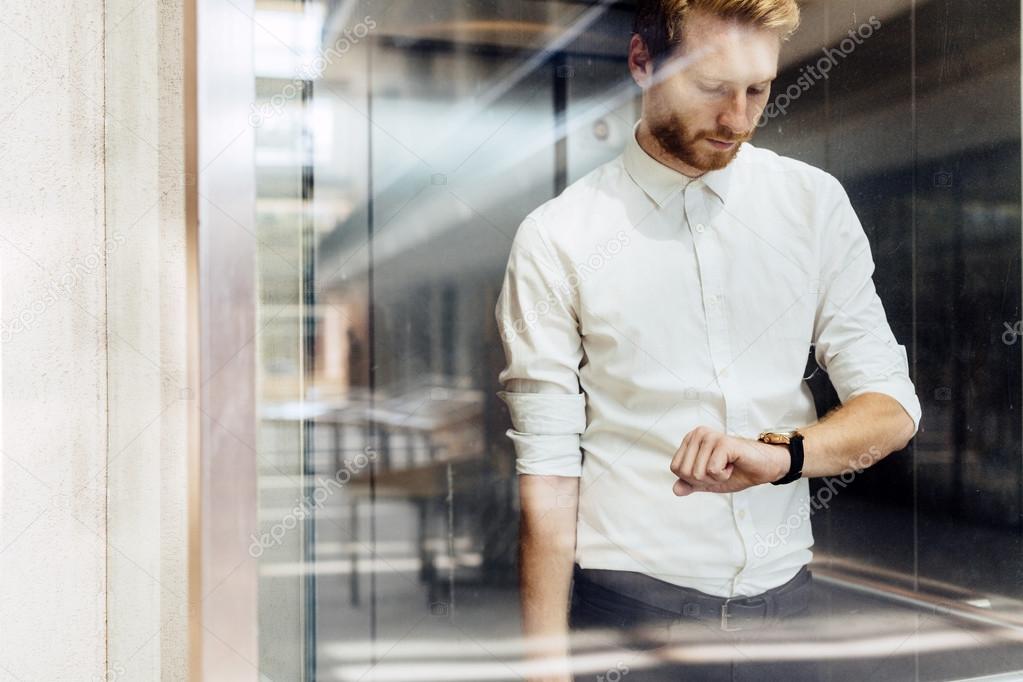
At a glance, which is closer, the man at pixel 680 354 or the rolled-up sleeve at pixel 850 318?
the man at pixel 680 354

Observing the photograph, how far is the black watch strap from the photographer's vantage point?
1.84m

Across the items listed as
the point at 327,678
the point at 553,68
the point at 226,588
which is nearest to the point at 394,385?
the point at 226,588

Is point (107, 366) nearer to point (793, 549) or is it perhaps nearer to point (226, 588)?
point (226, 588)

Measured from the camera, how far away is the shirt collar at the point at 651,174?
1.76m

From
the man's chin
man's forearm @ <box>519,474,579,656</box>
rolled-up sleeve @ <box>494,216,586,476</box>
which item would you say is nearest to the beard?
the man's chin

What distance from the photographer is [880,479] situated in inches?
76.9

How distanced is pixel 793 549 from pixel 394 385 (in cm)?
91

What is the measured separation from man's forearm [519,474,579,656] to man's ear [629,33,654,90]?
0.80m
